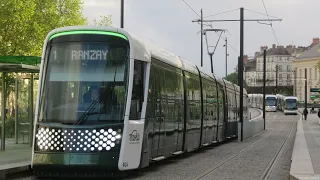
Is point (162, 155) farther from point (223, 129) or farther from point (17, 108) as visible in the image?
point (223, 129)

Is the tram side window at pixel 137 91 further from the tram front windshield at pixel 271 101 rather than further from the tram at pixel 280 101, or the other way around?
the tram at pixel 280 101

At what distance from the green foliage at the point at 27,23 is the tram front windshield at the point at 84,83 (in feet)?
79.8

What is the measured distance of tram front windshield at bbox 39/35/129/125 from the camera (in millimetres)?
13555

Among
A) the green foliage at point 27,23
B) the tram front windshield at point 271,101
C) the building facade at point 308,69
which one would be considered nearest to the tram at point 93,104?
the green foliage at point 27,23

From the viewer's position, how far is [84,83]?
13.7m

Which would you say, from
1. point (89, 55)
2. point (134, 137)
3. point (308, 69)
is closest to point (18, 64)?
point (89, 55)

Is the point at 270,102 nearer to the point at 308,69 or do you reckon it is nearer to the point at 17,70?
the point at 308,69

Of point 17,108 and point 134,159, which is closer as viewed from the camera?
point 134,159

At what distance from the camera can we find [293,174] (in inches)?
560

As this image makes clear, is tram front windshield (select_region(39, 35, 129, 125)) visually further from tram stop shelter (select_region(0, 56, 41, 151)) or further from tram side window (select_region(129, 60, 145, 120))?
tram stop shelter (select_region(0, 56, 41, 151))

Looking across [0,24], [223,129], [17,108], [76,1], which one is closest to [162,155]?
[17,108]

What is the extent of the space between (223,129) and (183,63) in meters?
11.2

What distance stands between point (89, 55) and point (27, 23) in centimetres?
2669

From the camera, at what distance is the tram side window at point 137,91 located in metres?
14.1
